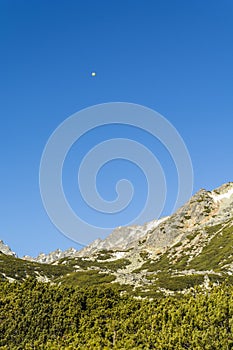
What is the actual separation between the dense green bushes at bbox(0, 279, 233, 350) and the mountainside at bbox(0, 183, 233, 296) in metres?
40.1

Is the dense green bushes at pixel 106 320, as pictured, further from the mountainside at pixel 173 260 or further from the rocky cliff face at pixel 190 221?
the rocky cliff face at pixel 190 221

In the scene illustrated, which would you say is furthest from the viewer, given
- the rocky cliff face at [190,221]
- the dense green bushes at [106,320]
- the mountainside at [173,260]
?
the rocky cliff face at [190,221]

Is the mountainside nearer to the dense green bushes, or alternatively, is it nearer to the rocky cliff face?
the rocky cliff face

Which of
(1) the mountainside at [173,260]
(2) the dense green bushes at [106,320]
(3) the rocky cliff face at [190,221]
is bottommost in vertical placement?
(2) the dense green bushes at [106,320]

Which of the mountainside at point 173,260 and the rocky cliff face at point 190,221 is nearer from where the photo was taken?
the mountainside at point 173,260

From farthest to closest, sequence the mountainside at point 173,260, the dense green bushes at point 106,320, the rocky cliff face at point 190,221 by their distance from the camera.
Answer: the rocky cliff face at point 190,221 < the mountainside at point 173,260 < the dense green bushes at point 106,320

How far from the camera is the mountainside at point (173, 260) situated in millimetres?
99438

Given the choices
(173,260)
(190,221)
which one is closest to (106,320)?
(173,260)

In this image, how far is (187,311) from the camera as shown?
107ft

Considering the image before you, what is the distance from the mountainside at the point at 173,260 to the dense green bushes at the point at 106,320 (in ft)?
132

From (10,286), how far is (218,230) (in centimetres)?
11520

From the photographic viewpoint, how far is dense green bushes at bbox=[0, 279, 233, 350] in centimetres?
2930

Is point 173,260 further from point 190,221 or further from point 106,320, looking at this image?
point 106,320

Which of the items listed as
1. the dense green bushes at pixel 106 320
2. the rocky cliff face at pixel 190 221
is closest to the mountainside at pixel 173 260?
the rocky cliff face at pixel 190 221
